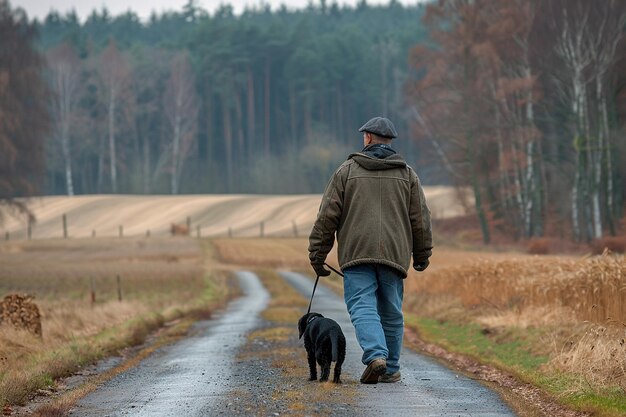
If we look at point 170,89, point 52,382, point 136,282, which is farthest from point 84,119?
point 52,382

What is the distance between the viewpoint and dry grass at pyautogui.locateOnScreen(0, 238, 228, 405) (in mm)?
13516

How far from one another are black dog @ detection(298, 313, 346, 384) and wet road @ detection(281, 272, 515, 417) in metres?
0.34

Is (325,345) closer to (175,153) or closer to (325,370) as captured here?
(325,370)

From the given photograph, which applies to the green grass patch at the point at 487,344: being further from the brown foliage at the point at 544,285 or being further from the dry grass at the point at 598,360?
the brown foliage at the point at 544,285

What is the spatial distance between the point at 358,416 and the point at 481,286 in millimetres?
14464

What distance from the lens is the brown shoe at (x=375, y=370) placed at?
Result: 9758 mm

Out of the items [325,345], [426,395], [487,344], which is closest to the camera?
[426,395]

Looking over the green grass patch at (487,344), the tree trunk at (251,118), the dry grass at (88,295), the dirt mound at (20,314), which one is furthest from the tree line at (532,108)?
the tree trunk at (251,118)

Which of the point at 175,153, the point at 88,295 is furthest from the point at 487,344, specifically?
the point at 175,153

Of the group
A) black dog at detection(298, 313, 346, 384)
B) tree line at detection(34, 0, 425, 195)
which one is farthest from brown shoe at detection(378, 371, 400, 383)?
tree line at detection(34, 0, 425, 195)

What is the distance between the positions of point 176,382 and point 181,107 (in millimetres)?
103109

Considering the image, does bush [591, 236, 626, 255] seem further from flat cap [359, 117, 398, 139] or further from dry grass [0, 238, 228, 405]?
flat cap [359, 117, 398, 139]

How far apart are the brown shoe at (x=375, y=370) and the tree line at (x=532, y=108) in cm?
3640

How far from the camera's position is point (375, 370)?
979cm
